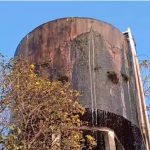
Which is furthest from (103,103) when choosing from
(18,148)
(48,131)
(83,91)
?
(18,148)

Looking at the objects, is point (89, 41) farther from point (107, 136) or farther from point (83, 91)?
point (107, 136)

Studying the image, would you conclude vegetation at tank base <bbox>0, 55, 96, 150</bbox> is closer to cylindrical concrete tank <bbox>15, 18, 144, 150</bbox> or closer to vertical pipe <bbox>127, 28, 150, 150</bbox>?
cylindrical concrete tank <bbox>15, 18, 144, 150</bbox>

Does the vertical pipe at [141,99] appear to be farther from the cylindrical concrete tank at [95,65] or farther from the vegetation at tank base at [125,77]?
the vegetation at tank base at [125,77]

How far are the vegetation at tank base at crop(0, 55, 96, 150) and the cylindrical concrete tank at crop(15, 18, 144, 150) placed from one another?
1.00 m

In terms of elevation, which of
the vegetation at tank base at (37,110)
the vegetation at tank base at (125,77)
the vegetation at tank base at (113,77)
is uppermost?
the vegetation at tank base at (125,77)

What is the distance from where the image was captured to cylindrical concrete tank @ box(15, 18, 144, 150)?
11797 mm

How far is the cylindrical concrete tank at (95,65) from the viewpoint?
38.7 feet

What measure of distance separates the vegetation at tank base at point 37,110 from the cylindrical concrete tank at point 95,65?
997mm

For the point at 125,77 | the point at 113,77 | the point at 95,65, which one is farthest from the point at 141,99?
the point at 95,65

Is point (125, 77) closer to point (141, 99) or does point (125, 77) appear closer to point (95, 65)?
point (141, 99)

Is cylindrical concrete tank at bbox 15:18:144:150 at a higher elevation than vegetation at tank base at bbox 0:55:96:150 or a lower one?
higher

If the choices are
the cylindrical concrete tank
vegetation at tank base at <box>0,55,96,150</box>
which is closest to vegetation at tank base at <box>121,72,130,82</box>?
the cylindrical concrete tank

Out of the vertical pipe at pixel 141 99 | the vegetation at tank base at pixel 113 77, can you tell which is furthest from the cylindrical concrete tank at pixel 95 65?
the vertical pipe at pixel 141 99

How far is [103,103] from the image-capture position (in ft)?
38.4
